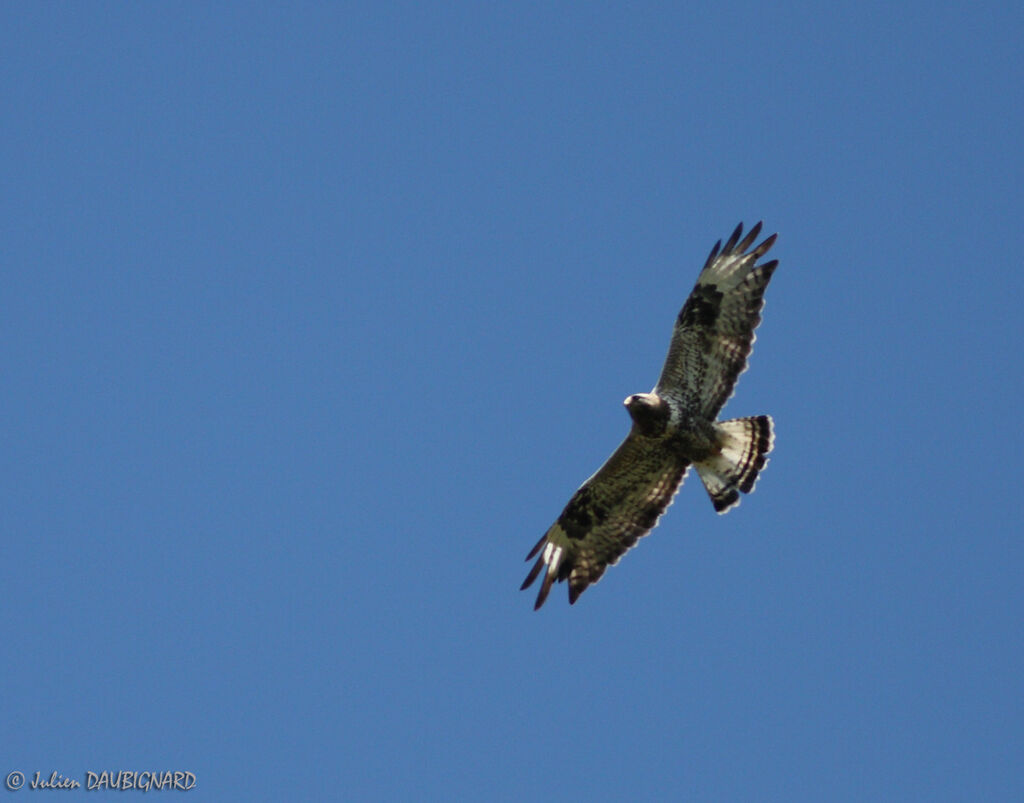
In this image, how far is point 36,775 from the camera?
376 inches

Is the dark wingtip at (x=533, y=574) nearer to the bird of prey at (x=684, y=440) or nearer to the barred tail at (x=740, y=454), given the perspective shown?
A: the bird of prey at (x=684, y=440)

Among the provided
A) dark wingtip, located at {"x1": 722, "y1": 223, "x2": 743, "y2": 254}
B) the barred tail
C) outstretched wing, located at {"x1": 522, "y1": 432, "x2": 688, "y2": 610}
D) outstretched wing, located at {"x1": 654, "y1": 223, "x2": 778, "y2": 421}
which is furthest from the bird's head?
dark wingtip, located at {"x1": 722, "y1": 223, "x2": 743, "y2": 254}

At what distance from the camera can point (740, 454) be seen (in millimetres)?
10406

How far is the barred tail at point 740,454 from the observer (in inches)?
408

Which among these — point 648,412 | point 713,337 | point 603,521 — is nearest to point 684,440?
point 648,412

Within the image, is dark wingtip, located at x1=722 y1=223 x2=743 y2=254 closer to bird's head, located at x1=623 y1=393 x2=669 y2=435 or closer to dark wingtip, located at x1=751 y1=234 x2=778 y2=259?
dark wingtip, located at x1=751 y1=234 x2=778 y2=259

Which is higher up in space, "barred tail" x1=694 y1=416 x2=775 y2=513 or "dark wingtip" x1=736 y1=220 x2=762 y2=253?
"dark wingtip" x1=736 y1=220 x2=762 y2=253

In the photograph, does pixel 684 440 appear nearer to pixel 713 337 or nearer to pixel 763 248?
pixel 713 337

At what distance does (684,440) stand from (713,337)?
948 millimetres

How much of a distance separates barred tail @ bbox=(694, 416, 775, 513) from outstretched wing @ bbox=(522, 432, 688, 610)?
432mm

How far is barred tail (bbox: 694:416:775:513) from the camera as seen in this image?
10.4 m

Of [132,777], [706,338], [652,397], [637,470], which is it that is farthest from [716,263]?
[132,777]

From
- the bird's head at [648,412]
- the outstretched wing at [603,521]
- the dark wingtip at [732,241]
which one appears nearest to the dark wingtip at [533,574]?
the outstretched wing at [603,521]

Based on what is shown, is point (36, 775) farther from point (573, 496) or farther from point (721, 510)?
point (721, 510)
